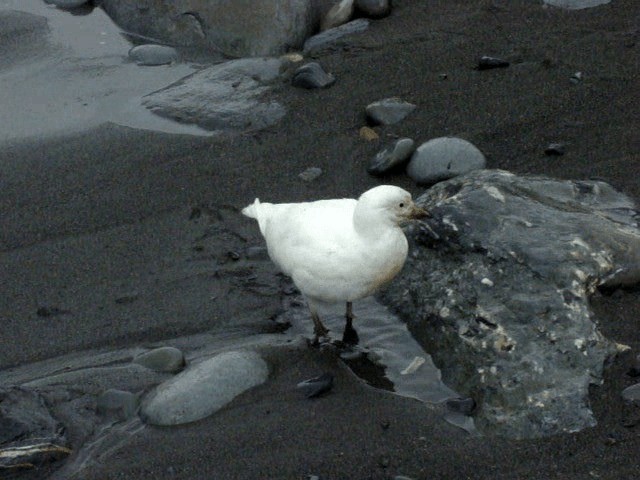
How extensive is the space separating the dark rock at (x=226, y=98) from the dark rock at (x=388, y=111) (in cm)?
67

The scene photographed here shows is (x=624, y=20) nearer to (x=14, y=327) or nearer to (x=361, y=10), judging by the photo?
(x=361, y=10)

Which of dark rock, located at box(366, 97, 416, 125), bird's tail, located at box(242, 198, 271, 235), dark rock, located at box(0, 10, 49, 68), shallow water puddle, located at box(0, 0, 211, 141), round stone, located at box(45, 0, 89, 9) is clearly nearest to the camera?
bird's tail, located at box(242, 198, 271, 235)

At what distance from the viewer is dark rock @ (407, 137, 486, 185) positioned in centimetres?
630

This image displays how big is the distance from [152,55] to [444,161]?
2937mm

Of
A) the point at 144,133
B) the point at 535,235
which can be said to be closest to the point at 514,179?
the point at 535,235

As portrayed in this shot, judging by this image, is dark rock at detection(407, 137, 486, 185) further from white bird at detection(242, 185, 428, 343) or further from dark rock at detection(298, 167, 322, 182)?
white bird at detection(242, 185, 428, 343)

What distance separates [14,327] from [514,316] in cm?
266

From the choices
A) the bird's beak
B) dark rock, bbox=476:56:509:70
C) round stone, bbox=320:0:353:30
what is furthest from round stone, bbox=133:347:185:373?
round stone, bbox=320:0:353:30

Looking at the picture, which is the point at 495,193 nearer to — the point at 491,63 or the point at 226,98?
the point at 491,63

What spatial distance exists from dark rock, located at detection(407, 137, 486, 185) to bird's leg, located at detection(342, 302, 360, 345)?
1294 mm

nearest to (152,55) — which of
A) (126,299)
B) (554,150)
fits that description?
(126,299)

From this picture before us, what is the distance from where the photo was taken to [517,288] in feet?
16.1

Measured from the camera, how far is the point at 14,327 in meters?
5.38

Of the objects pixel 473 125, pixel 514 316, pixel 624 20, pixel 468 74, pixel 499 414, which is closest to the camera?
pixel 499 414
